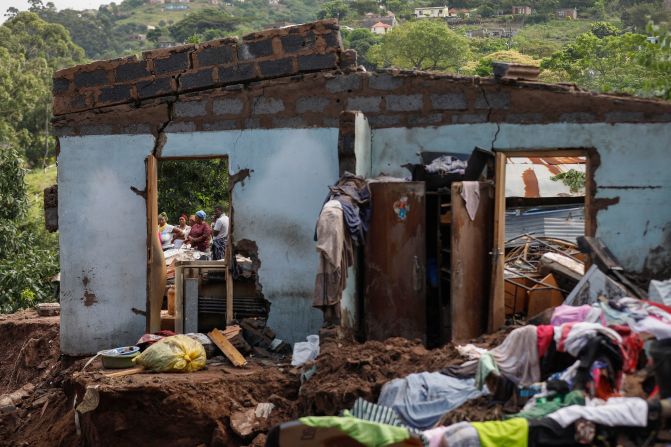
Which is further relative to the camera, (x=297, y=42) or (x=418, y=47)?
(x=418, y=47)

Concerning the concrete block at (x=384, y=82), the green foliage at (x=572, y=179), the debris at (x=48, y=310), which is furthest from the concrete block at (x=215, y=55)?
the debris at (x=48, y=310)

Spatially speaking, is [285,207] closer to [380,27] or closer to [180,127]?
[180,127]

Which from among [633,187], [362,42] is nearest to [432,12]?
[362,42]

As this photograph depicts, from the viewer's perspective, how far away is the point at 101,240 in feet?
37.7

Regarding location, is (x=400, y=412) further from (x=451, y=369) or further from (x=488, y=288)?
(x=488, y=288)

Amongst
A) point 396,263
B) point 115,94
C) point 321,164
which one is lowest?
point 396,263

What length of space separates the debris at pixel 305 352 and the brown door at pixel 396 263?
29.2 inches

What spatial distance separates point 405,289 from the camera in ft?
32.2

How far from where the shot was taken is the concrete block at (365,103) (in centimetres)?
1049

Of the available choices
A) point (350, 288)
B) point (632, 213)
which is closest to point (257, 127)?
point (350, 288)

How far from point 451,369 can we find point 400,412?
2.07ft

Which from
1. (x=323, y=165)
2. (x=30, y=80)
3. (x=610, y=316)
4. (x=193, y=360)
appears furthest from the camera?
(x=30, y=80)

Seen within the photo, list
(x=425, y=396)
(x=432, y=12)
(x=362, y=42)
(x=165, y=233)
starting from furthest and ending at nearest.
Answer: (x=432, y=12) → (x=362, y=42) → (x=165, y=233) → (x=425, y=396)

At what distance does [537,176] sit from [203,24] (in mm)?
91904
